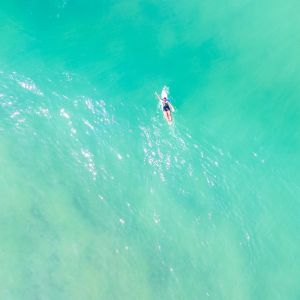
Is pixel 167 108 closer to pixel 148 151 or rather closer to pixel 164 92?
pixel 164 92

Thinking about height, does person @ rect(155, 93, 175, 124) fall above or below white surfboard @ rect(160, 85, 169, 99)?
below

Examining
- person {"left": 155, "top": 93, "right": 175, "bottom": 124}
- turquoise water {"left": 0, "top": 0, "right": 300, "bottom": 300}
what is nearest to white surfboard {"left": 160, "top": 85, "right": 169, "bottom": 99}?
person {"left": 155, "top": 93, "right": 175, "bottom": 124}

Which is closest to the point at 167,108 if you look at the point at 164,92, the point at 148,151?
the point at 164,92

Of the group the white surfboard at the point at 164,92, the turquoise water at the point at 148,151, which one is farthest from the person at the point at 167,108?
the turquoise water at the point at 148,151

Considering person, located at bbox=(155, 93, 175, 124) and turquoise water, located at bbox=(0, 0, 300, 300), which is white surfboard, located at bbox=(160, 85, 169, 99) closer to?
person, located at bbox=(155, 93, 175, 124)

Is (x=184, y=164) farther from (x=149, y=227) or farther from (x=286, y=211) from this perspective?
(x=286, y=211)

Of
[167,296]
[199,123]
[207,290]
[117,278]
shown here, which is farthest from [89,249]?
[199,123]
